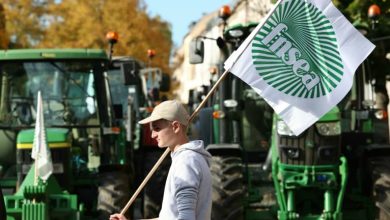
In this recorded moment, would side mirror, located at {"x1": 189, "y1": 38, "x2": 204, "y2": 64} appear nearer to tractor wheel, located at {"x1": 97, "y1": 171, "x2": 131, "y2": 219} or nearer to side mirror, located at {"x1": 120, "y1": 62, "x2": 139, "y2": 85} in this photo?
side mirror, located at {"x1": 120, "y1": 62, "x2": 139, "y2": 85}

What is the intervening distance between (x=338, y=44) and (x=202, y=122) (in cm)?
688

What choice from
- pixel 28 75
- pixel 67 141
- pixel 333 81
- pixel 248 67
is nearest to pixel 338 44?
pixel 333 81

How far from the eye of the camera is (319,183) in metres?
10.4

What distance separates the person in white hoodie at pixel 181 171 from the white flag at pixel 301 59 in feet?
3.80

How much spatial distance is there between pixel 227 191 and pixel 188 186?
566 cm

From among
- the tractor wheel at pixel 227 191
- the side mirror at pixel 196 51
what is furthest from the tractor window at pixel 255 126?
the tractor wheel at pixel 227 191

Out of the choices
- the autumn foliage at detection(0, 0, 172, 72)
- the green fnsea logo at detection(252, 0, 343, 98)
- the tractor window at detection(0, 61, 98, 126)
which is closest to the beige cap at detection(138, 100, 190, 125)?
the green fnsea logo at detection(252, 0, 343, 98)

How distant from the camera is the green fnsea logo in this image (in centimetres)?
640

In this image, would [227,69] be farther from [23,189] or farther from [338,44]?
[23,189]

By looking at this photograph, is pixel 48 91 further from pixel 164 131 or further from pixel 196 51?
pixel 164 131

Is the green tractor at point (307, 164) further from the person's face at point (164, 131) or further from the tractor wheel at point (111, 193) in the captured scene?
the person's face at point (164, 131)

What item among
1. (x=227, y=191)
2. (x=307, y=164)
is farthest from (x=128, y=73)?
(x=307, y=164)

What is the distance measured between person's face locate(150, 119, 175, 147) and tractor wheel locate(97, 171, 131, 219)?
5.26m

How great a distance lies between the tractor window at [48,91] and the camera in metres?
11.4
